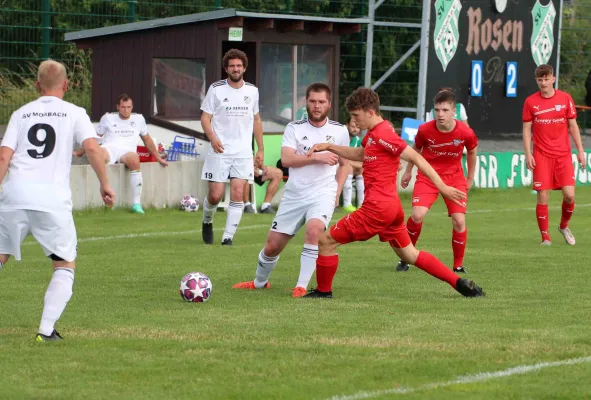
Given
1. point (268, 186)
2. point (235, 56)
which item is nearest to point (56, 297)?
point (235, 56)

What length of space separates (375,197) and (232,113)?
5.11 meters

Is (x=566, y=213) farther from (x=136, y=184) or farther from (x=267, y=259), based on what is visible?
(x=136, y=184)

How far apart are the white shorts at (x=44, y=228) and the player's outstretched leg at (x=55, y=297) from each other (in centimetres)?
9

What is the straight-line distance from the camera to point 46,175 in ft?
25.1

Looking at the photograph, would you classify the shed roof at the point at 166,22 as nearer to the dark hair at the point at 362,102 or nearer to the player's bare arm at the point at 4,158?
the dark hair at the point at 362,102

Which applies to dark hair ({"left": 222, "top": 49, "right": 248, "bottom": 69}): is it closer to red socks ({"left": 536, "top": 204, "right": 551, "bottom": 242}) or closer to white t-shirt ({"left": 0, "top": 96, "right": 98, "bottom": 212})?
red socks ({"left": 536, "top": 204, "right": 551, "bottom": 242})

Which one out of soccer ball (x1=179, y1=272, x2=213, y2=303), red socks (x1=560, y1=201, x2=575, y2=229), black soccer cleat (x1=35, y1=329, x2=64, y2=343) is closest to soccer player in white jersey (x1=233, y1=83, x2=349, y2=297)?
soccer ball (x1=179, y1=272, x2=213, y2=303)

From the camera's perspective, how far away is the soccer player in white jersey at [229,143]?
1418cm

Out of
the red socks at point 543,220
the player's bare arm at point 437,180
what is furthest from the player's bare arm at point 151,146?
the player's bare arm at point 437,180

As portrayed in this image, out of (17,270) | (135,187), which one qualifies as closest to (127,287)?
(17,270)

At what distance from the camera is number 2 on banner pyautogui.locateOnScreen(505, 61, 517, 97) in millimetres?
24547

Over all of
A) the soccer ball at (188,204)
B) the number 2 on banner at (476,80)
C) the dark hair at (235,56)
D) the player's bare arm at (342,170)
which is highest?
the dark hair at (235,56)

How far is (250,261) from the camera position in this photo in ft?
41.5

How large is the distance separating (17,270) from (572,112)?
6463 millimetres
